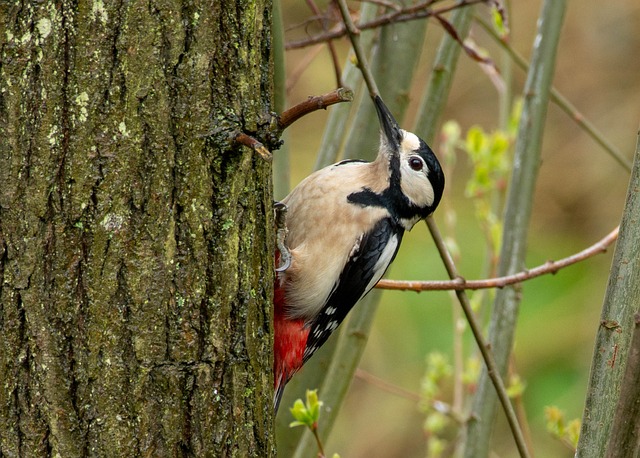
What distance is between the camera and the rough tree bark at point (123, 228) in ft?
4.63

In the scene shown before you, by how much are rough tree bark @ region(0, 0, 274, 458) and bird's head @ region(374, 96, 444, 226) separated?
1.24 m

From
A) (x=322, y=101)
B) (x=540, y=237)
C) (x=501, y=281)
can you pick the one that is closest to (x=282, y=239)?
(x=501, y=281)

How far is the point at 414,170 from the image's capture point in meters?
2.79

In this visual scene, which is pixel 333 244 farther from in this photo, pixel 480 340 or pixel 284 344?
pixel 480 340

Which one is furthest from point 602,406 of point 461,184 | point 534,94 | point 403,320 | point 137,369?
point 461,184

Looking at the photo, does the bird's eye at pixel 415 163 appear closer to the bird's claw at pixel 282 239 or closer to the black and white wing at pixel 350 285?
the black and white wing at pixel 350 285

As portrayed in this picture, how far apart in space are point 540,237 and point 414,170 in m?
4.86

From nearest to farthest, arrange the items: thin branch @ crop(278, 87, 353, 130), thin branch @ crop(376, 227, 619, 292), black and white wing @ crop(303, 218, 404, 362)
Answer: thin branch @ crop(278, 87, 353, 130)
thin branch @ crop(376, 227, 619, 292)
black and white wing @ crop(303, 218, 404, 362)

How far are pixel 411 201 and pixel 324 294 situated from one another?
456mm

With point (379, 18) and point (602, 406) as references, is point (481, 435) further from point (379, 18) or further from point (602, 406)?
point (379, 18)

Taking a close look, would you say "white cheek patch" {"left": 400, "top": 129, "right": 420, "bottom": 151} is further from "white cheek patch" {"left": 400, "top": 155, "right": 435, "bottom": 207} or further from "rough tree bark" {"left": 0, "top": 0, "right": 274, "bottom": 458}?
"rough tree bark" {"left": 0, "top": 0, "right": 274, "bottom": 458}

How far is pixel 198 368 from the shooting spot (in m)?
1.51

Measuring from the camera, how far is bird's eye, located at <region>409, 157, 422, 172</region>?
Result: 2.77 m

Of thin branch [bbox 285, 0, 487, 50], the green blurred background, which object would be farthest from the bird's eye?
the green blurred background
